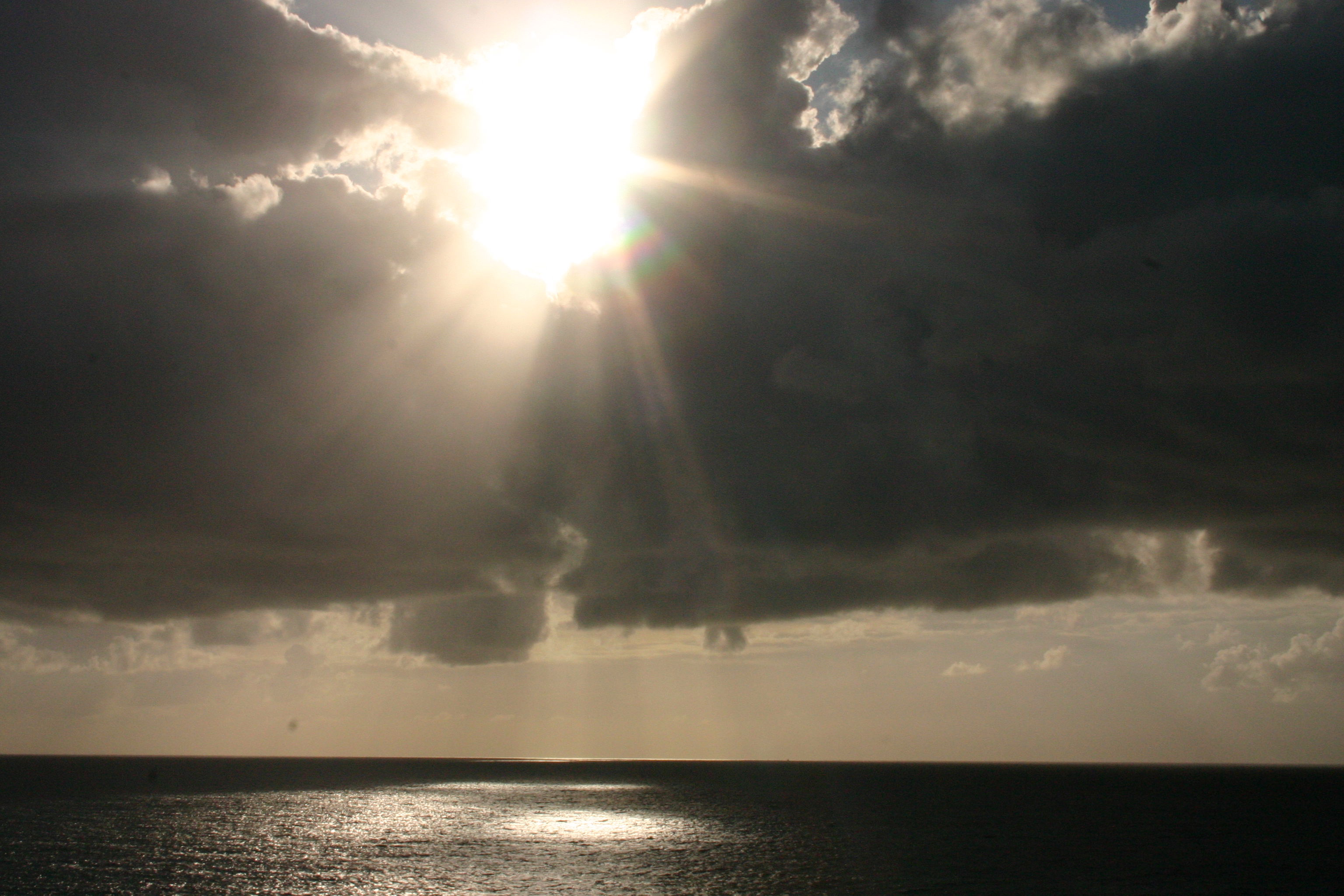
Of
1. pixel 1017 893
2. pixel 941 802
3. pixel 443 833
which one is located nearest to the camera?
pixel 1017 893

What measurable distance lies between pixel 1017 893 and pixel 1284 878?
31853 millimetres

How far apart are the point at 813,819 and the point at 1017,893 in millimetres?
75209

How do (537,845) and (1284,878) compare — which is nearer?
(1284,878)

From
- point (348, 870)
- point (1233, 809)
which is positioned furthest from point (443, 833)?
point (1233, 809)

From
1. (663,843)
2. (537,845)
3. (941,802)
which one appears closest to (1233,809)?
(941,802)

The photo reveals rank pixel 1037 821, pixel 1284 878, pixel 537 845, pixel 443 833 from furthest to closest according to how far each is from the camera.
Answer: pixel 1037 821, pixel 443 833, pixel 537 845, pixel 1284 878

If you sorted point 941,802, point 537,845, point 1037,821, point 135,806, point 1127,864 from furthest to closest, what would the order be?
point 941,802
point 135,806
point 1037,821
point 537,845
point 1127,864

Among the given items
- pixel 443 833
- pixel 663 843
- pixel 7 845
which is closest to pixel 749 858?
pixel 663 843

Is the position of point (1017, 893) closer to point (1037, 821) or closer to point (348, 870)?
point (348, 870)

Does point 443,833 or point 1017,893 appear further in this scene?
point 443,833

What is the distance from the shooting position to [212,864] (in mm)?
91875

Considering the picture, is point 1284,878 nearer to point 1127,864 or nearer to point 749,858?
point 1127,864

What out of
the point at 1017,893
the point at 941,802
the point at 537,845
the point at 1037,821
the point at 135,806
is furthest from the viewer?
the point at 941,802

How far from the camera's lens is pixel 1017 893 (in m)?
77.4
